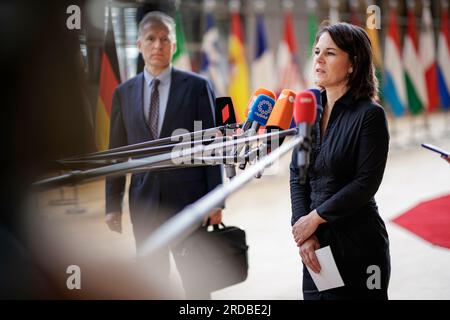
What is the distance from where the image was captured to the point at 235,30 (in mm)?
6684

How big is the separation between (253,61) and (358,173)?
5542 millimetres

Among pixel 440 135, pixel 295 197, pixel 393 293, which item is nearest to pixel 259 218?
pixel 393 293

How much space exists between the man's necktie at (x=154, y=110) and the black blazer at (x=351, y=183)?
754 millimetres

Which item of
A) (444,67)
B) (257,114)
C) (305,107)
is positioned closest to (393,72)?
(444,67)

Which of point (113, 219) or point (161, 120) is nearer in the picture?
point (161, 120)

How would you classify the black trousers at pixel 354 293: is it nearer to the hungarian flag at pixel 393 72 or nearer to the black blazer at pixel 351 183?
the black blazer at pixel 351 183

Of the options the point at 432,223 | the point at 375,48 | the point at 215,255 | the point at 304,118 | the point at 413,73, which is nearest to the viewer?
the point at 304,118

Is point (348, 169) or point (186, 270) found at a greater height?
point (348, 169)

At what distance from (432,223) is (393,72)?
5.11m

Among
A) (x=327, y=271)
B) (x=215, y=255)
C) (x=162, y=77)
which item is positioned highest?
(x=162, y=77)

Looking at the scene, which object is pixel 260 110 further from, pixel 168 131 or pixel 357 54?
pixel 168 131

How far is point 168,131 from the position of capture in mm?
2240

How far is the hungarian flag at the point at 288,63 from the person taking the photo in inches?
276

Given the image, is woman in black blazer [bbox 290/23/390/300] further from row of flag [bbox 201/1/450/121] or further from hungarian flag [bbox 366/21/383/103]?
row of flag [bbox 201/1/450/121]
